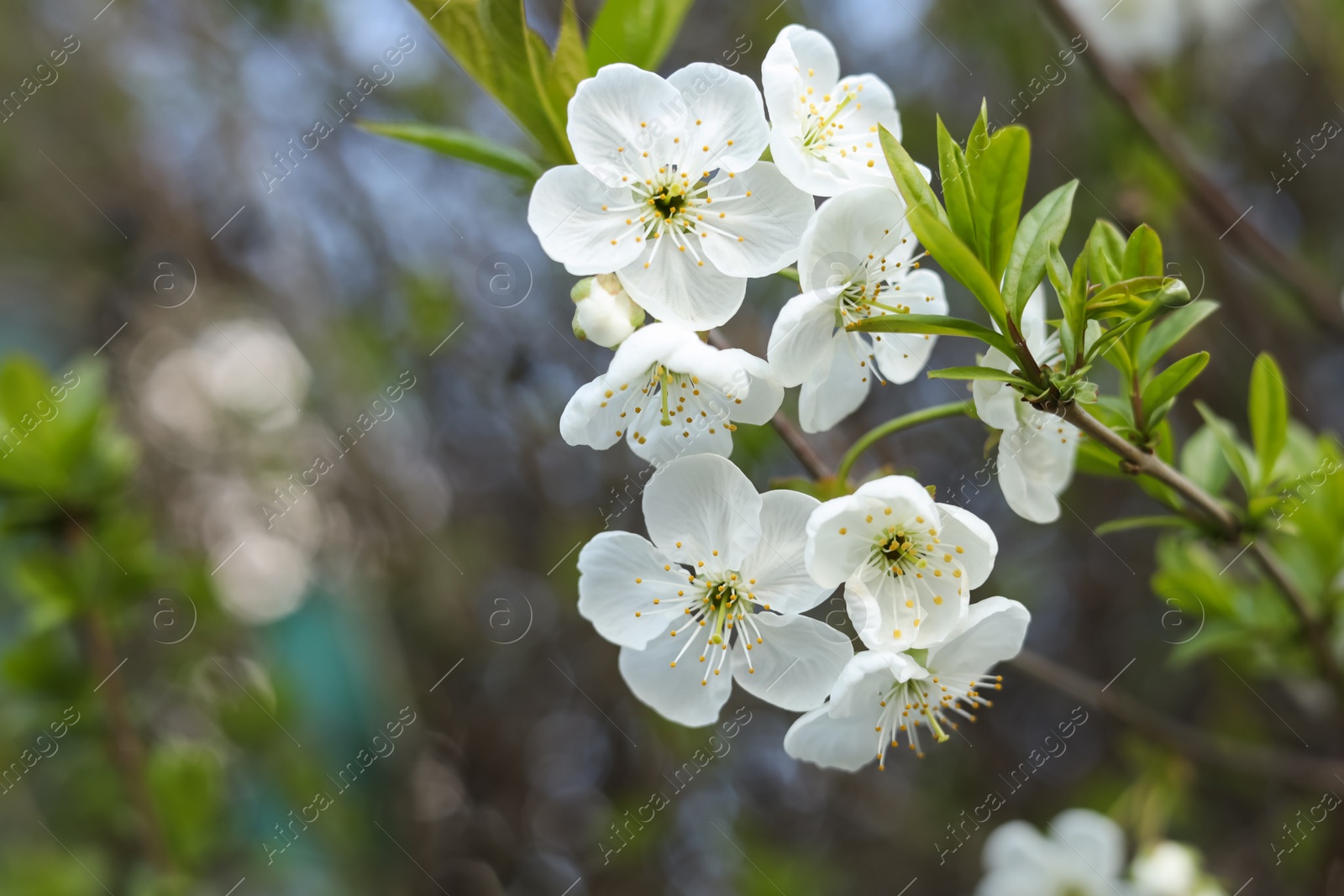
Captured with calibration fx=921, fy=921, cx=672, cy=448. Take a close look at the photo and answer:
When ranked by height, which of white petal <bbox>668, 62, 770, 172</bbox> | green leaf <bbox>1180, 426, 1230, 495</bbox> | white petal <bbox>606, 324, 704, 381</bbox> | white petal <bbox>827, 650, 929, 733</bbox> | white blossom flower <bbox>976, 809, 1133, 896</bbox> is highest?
white petal <bbox>668, 62, 770, 172</bbox>

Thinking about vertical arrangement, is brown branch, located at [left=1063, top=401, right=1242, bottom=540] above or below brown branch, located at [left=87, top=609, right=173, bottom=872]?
below

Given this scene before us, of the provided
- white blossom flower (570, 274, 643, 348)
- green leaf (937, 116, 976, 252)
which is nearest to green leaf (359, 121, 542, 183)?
white blossom flower (570, 274, 643, 348)

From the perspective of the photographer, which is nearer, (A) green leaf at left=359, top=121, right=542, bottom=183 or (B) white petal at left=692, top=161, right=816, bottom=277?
(B) white petal at left=692, top=161, right=816, bottom=277

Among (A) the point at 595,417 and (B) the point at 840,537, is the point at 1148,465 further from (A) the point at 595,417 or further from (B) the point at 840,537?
(A) the point at 595,417

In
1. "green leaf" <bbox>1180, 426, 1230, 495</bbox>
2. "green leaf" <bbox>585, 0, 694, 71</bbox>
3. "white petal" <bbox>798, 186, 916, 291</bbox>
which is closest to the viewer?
"white petal" <bbox>798, 186, 916, 291</bbox>

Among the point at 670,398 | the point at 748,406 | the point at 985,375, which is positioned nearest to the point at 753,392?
the point at 748,406

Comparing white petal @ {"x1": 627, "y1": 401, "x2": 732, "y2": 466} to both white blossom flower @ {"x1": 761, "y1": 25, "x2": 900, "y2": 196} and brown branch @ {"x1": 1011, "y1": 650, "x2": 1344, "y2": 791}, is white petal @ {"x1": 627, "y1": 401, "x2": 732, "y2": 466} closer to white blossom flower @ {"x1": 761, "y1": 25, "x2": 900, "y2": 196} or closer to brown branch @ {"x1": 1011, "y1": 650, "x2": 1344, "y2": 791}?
white blossom flower @ {"x1": 761, "y1": 25, "x2": 900, "y2": 196}

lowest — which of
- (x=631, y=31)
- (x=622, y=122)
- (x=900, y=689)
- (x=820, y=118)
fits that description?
(x=900, y=689)
